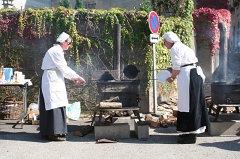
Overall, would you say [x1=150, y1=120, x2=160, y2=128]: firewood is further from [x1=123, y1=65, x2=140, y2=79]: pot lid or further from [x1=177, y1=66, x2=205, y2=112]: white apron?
[x1=177, y1=66, x2=205, y2=112]: white apron

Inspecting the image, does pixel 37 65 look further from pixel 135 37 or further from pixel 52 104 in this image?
pixel 52 104

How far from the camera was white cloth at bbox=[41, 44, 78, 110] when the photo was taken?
6410 millimetres

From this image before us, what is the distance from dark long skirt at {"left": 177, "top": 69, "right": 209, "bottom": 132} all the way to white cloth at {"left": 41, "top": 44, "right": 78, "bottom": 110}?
7.20ft

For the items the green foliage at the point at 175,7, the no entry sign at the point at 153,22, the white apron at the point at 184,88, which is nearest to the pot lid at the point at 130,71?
the white apron at the point at 184,88

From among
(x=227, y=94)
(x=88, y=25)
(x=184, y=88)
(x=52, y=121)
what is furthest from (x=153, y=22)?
(x=52, y=121)

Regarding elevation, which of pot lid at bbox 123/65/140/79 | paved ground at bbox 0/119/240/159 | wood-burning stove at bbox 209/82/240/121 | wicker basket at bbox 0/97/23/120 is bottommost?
paved ground at bbox 0/119/240/159

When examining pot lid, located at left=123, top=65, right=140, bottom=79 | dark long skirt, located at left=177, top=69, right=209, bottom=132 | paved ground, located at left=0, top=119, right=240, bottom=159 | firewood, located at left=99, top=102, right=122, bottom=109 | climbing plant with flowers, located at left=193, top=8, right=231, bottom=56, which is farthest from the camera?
climbing plant with flowers, located at left=193, top=8, right=231, bottom=56

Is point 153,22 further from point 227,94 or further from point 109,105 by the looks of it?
point 109,105

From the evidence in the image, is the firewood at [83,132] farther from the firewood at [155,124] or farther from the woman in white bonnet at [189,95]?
the woman in white bonnet at [189,95]

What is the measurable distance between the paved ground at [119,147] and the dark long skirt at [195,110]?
0.35 m

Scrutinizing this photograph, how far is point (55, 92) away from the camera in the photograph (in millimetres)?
6438

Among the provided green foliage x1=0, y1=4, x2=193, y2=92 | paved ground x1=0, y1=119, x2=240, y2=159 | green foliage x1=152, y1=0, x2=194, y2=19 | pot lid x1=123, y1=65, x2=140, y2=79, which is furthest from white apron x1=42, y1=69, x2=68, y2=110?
green foliage x1=152, y1=0, x2=194, y2=19

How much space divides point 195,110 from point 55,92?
8.56ft

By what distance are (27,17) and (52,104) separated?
4486 mm
